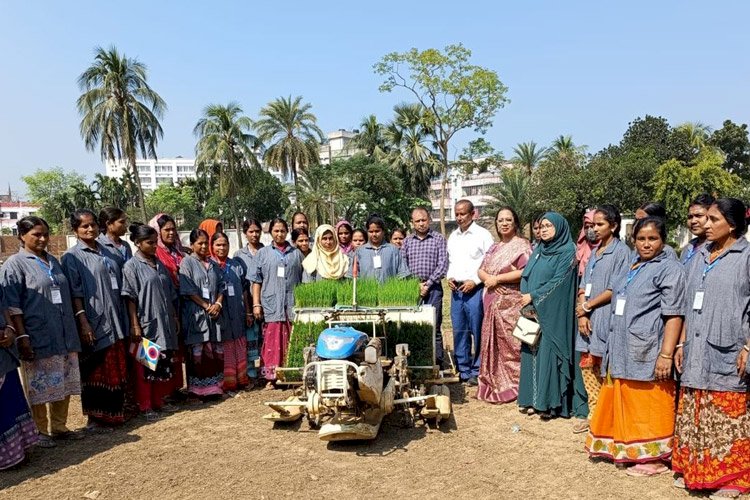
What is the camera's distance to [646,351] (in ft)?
13.3

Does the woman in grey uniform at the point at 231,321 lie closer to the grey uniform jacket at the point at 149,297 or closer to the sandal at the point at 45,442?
the grey uniform jacket at the point at 149,297

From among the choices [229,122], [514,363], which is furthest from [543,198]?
[514,363]

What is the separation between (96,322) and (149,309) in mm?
532

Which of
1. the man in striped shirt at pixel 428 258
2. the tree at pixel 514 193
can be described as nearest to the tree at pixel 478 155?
the tree at pixel 514 193

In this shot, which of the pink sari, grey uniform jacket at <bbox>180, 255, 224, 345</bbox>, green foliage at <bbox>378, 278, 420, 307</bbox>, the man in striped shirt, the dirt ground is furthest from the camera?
the man in striped shirt

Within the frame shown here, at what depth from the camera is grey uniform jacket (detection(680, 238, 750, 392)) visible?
3.60 m

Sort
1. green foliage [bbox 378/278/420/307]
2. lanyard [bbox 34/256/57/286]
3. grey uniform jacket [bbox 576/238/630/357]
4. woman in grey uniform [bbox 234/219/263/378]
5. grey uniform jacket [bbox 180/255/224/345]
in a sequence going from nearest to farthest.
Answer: grey uniform jacket [bbox 576/238/630/357] → lanyard [bbox 34/256/57/286] → green foliage [bbox 378/278/420/307] → grey uniform jacket [bbox 180/255/224/345] → woman in grey uniform [bbox 234/219/263/378]

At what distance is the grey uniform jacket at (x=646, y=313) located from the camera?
3969 millimetres

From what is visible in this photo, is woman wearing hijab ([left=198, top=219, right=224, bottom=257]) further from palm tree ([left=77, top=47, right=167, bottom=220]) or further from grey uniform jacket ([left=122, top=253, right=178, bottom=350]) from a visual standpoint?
palm tree ([left=77, top=47, right=167, bottom=220])

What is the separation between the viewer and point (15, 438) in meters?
4.63

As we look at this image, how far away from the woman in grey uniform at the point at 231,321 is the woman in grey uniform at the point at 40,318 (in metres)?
1.70

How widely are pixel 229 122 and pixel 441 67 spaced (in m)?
16.2

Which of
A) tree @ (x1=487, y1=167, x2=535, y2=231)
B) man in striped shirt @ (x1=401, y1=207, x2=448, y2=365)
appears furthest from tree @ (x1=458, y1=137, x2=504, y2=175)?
man in striped shirt @ (x1=401, y1=207, x2=448, y2=365)

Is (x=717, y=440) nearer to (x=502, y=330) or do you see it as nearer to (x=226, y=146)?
(x=502, y=330)
